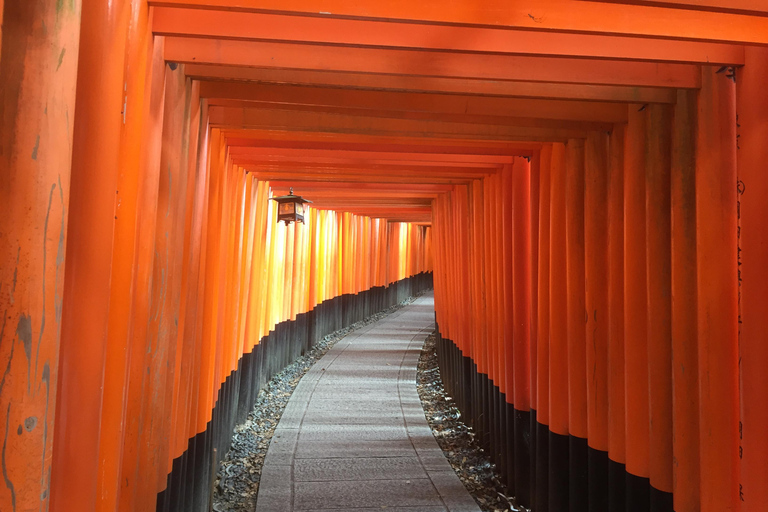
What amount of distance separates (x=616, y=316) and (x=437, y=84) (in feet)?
6.38

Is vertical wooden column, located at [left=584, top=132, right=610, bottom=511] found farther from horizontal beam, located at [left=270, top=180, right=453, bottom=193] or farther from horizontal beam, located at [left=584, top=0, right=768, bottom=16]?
horizontal beam, located at [left=270, top=180, right=453, bottom=193]

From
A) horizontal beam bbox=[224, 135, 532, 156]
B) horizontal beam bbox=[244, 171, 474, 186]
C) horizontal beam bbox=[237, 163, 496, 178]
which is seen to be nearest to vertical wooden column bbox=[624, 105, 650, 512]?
horizontal beam bbox=[224, 135, 532, 156]

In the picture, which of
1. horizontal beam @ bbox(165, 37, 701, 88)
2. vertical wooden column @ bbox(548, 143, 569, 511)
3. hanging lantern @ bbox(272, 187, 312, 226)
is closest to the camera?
horizontal beam @ bbox(165, 37, 701, 88)

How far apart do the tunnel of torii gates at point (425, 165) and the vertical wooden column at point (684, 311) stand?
0.01 m

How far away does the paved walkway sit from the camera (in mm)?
5316

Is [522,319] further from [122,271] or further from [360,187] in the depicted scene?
[122,271]

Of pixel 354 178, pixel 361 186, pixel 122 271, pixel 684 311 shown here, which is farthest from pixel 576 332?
pixel 361 186

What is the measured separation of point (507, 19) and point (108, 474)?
2.35m

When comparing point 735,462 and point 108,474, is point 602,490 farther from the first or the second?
point 108,474

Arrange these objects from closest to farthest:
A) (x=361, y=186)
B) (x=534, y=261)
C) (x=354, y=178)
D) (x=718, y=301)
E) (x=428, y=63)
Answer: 1. (x=718, y=301)
2. (x=428, y=63)
3. (x=534, y=261)
4. (x=354, y=178)
5. (x=361, y=186)

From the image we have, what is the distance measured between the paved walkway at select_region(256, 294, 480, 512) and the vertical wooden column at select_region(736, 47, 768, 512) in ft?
9.69

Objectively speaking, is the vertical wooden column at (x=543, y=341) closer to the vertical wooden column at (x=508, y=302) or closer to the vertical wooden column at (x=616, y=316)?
the vertical wooden column at (x=508, y=302)

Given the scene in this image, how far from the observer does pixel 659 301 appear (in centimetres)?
344

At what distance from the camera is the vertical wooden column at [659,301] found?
338 centimetres
